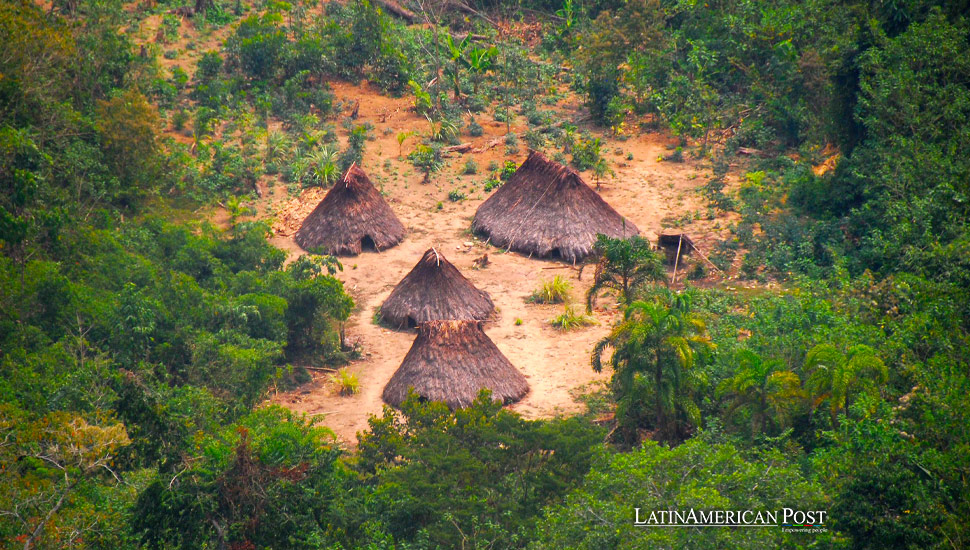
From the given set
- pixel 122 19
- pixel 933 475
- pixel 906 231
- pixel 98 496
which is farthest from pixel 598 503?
pixel 122 19

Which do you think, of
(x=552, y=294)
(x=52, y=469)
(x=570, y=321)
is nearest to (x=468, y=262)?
(x=552, y=294)

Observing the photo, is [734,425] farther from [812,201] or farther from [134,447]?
[812,201]

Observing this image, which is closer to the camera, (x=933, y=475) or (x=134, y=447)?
(x=933, y=475)

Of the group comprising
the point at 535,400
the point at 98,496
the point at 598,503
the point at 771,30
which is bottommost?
the point at 535,400

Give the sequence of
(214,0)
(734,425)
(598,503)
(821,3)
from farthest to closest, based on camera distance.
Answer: (214,0) < (821,3) < (734,425) < (598,503)

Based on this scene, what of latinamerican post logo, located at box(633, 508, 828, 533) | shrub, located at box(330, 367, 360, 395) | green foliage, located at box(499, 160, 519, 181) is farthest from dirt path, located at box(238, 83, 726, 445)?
latinamerican post logo, located at box(633, 508, 828, 533)

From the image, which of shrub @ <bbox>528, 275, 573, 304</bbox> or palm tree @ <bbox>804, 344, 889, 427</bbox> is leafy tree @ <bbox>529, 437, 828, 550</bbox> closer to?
palm tree @ <bbox>804, 344, 889, 427</bbox>
